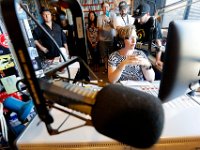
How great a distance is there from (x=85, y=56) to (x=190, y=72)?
0.37 metres

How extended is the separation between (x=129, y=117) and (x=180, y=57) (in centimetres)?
31

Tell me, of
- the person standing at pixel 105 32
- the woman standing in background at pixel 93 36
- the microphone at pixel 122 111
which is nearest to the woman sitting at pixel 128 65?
the microphone at pixel 122 111

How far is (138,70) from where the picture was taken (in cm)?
143

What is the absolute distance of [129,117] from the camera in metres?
0.28

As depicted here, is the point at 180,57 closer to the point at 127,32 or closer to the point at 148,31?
the point at 127,32

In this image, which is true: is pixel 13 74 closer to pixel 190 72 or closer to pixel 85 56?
pixel 85 56

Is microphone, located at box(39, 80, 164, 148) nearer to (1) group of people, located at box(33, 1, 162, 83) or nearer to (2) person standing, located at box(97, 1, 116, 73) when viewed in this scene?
(1) group of people, located at box(33, 1, 162, 83)

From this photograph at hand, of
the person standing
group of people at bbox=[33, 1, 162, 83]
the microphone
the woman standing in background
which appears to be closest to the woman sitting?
group of people at bbox=[33, 1, 162, 83]

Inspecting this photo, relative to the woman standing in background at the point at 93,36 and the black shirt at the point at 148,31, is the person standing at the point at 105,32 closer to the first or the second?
the woman standing in background at the point at 93,36

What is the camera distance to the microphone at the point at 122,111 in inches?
11.0

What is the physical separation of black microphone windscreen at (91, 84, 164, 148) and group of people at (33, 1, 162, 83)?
77 centimetres

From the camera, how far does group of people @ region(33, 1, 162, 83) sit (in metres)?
1.27

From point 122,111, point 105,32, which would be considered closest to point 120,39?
point 122,111

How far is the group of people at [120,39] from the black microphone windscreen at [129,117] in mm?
765
